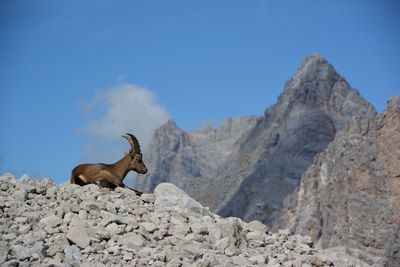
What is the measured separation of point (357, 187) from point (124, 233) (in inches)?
4652

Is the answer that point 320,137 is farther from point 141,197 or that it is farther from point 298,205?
point 141,197

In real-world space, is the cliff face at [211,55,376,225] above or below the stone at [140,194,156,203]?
above

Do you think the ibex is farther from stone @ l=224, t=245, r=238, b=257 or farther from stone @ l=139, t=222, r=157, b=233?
stone @ l=224, t=245, r=238, b=257

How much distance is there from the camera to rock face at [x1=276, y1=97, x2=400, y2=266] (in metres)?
124

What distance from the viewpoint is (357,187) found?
5167 inches

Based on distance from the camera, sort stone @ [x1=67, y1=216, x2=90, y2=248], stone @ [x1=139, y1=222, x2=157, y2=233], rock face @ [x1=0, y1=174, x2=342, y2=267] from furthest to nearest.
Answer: stone @ [x1=139, y1=222, x2=157, y2=233], stone @ [x1=67, y1=216, x2=90, y2=248], rock face @ [x1=0, y1=174, x2=342, y2=267]

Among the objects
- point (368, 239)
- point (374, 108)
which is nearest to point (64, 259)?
point (368, 239)

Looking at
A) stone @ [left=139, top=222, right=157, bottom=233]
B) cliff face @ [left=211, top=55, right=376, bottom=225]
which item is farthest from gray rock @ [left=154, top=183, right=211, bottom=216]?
cliff face @ [left=211, top=55, right=376, bottom=225]

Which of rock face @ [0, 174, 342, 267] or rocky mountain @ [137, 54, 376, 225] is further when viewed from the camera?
rocky mountain @ [137, 54, 376, 225]

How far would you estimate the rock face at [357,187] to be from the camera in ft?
408

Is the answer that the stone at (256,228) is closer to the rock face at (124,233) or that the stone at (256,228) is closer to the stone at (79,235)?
the rock face at (124,233)

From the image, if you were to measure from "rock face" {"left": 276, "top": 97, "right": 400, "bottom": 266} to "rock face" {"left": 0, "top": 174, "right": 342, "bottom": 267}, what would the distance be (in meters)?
105

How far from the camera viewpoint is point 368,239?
119250 mm

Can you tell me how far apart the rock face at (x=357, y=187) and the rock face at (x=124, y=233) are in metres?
105
